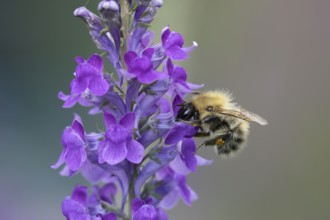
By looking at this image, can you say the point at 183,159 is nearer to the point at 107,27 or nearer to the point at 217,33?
the point at 107,27

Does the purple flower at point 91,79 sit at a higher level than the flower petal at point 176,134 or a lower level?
higher

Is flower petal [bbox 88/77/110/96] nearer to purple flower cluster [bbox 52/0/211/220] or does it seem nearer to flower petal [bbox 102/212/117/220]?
purple flower cluster [bbox 52/0/211/220]

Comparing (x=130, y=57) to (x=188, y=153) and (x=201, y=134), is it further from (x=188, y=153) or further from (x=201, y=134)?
(x=201, y=134)

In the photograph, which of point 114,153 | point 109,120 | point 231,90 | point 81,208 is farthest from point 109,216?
point 231,90

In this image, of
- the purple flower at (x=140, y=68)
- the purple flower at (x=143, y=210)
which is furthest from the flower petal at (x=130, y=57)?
the purple flower at (x=143, y=210)

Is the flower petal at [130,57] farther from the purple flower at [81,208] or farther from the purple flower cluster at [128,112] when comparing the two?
the purple flower at [81,208]

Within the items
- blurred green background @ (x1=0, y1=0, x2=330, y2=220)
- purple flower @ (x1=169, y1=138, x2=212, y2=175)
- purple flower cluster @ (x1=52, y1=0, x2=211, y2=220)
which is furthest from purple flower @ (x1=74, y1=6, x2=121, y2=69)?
blurred green background @ (x1=0, y1=0, x2=330, y2=220)

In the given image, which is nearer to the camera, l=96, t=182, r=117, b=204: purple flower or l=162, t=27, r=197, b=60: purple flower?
l=162, t=27, r=197, b=60: purple flower

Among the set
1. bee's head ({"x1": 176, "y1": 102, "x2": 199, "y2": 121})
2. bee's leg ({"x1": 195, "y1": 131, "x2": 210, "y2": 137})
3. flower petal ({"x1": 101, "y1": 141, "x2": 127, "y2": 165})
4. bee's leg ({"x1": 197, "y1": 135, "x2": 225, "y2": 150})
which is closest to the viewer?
flower petal ({"x1": 101, "y1": 141, "x2": 127, "y2": 165})
